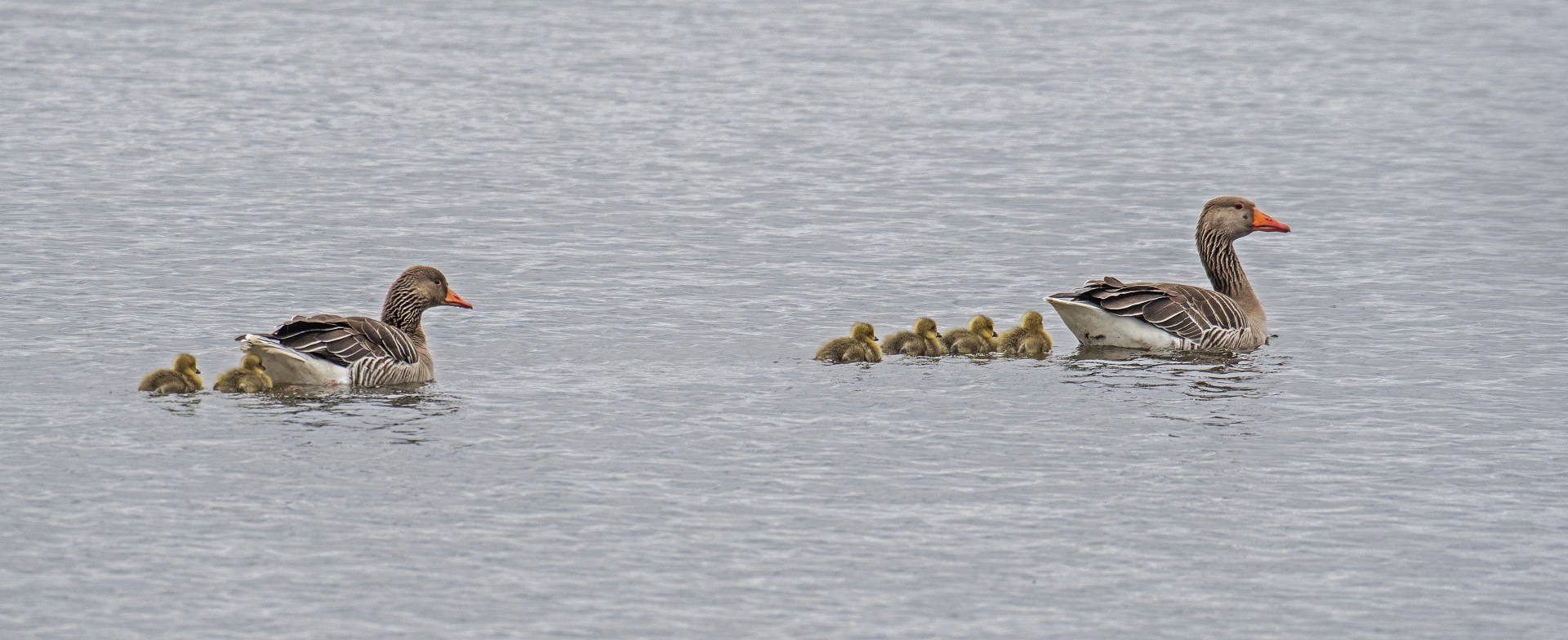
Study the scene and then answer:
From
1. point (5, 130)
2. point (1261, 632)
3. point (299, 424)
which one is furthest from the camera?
point (5, 130)

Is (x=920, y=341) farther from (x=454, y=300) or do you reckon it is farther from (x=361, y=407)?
(x=361, y=407)

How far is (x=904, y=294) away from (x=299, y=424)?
7156mm

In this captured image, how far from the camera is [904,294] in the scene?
59.7ft

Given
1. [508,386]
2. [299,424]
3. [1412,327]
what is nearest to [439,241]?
[508,386]

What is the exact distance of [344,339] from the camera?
45.0 ft

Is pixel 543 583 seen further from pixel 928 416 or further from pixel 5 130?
pixel 5 130

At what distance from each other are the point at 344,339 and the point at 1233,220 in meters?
8.32

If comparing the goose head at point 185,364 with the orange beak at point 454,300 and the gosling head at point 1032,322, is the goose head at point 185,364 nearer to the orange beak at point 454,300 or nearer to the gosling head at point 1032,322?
the orange beak at point 454,300

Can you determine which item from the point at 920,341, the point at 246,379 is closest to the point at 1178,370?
the point at 920,341

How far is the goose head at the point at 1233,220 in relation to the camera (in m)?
17.5

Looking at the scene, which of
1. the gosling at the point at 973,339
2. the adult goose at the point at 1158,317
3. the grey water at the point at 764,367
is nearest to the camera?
the grey water at the point at 764,367

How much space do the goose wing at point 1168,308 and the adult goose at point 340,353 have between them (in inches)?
216

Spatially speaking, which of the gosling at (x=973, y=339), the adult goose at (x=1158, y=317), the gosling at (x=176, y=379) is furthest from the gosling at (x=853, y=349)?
the gosling at (x=176, y=379)

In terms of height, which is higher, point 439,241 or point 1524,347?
point 439,241
